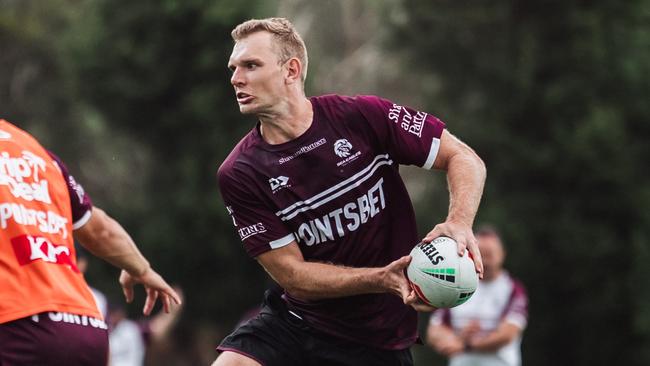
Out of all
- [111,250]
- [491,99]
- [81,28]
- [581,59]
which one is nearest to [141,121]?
[81,28]

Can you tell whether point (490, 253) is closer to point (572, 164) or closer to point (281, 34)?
point (281, 34)

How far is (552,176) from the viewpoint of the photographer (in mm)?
19125

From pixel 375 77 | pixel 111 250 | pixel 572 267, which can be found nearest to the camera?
pixel 111 250

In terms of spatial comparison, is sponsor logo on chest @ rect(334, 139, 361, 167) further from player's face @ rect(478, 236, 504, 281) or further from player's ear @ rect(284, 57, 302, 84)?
player's face @ rect(478, 236, 504, 281)

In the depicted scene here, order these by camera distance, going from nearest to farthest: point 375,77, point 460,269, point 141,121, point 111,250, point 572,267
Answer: point 460,269 < point 111,250 < point 572,267 < point 141,121 < point 375,77

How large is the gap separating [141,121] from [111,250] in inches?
578

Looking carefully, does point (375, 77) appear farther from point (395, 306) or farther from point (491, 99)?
point (395, 306)

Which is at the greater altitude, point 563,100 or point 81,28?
point 81,28

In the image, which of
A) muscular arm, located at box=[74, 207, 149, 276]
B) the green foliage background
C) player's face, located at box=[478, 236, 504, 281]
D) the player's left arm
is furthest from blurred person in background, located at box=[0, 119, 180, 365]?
the green foliage background

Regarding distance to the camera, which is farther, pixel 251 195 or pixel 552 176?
pixel 552 176

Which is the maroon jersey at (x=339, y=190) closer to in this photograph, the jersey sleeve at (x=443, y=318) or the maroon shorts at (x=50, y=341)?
the maroon shorts at (x=50, y=341)

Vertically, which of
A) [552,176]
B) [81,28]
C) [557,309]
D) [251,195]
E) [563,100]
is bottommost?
[557,309]

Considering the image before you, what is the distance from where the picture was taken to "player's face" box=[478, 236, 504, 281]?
33.5ft

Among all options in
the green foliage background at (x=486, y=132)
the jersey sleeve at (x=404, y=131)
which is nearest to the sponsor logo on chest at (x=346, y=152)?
the jersey sleeve at (x=404, y=131)
